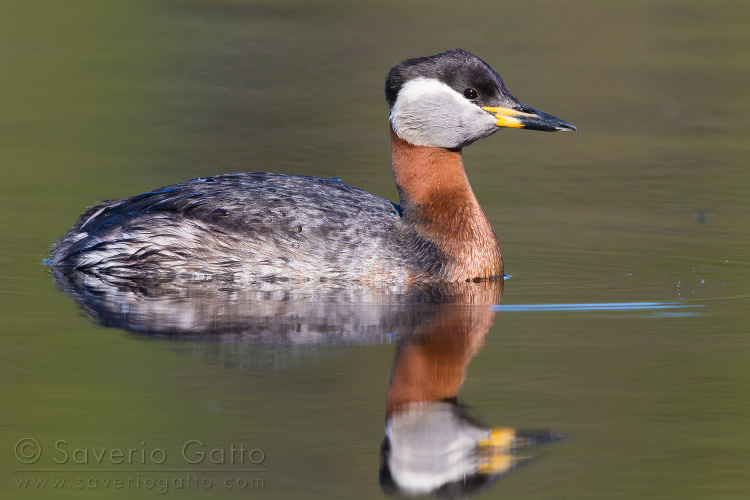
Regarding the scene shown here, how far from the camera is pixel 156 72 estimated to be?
19.4 m

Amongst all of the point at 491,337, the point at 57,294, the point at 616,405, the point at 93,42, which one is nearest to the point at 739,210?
the point at 491,337

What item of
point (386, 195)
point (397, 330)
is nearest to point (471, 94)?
point (397, 330)

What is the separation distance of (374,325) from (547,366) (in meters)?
1.58

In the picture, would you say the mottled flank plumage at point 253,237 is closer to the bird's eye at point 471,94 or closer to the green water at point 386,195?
the green water at point 386,195

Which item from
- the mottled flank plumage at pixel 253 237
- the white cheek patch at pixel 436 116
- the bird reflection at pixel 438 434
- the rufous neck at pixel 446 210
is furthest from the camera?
the white cheek patch at pixel 436 116

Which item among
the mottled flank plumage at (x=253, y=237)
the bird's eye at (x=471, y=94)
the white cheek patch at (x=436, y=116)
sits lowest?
the mottled flank plumage at (x=253, y=237)

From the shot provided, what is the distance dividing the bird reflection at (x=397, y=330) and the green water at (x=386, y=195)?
145 mm

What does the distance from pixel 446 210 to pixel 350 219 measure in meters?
0.94

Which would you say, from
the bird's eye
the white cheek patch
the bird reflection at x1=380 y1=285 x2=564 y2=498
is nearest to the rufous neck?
the white cheek patch

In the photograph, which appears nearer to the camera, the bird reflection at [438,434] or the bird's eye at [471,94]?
the bird reflection at [438,434]

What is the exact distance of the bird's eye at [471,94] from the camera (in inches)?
422

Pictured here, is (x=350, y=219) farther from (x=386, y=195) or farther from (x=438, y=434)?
(x=438, y=434)

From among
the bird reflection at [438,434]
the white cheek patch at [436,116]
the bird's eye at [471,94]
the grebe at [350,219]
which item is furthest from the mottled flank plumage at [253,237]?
the bird reflection at [438,434]

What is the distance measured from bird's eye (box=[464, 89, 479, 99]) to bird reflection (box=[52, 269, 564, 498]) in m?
1.75
